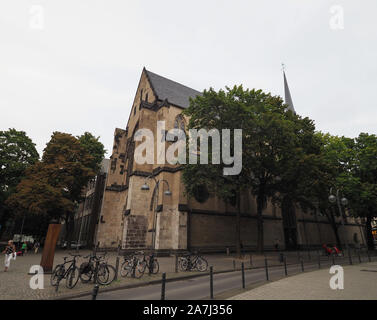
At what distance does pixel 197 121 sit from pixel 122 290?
13.4 meters

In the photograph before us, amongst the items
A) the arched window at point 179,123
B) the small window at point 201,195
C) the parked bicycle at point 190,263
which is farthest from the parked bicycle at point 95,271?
the arched window at point 179,123

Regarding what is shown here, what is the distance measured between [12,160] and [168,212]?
22.5 meters

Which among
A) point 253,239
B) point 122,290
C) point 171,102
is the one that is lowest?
point 122,290

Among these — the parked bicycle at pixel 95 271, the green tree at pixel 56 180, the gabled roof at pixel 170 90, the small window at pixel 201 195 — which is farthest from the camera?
the gabled roof at pixel 170 90

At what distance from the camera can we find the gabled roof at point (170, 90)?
95.9 feet

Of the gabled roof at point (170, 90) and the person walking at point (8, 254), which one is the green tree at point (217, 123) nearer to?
the gabled roof at point (170, 90)

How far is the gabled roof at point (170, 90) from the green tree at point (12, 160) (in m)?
19.4

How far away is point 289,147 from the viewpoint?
17.6 metres

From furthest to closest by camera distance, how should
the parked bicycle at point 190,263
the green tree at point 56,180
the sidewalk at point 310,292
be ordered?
the green tree at point 56,180
the parked bicycle at point 190,263
the sidewalk at point 310,292

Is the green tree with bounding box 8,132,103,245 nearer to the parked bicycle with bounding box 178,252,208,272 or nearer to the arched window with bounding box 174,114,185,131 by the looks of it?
the arched window with bounding box 174,114,185,131

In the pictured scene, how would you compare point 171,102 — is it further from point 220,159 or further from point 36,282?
point 36,282
